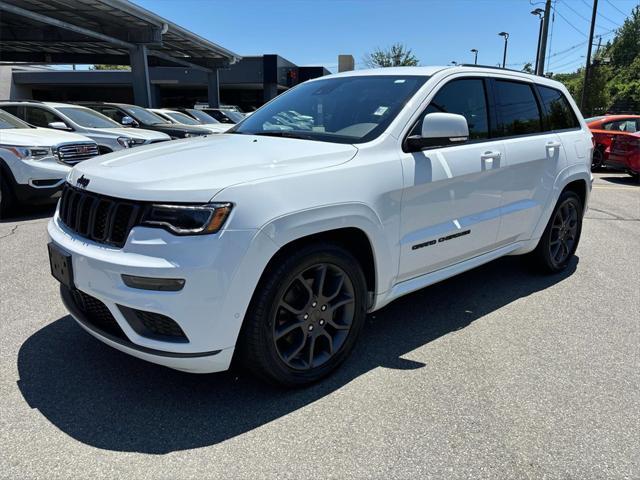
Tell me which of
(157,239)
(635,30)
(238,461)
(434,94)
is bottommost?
(238,461)

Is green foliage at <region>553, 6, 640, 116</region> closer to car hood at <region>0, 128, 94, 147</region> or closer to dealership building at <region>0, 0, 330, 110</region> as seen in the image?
dealership building at <region>0, 0, 330, 110</region>

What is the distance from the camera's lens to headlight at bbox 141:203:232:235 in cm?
232

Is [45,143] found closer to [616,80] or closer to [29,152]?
[29,152]

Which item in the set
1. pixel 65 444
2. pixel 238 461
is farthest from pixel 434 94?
pixel 65 444

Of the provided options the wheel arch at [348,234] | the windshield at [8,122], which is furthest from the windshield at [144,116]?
the wheel arch at [348,234]

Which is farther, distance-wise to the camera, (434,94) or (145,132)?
(145,132)

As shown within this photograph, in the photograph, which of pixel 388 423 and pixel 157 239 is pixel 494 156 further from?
pixel 157 239

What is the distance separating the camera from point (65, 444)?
238 cm

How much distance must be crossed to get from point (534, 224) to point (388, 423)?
259cm

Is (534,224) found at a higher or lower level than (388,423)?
higher

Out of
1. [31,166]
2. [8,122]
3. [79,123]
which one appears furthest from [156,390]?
[79,123]

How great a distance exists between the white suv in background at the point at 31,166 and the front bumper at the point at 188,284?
5401 millimetres

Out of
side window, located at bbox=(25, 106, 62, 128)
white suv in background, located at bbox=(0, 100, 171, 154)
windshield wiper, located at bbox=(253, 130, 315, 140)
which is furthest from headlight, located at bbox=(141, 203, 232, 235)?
side window, located at bbox=(25, 106, 62, 128)

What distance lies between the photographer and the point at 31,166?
7.03 m
